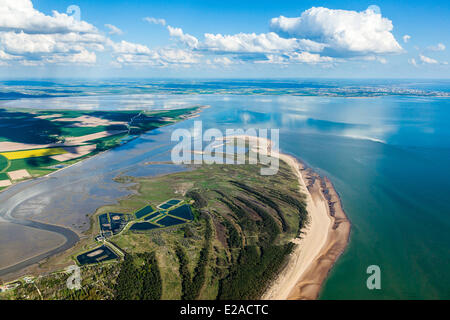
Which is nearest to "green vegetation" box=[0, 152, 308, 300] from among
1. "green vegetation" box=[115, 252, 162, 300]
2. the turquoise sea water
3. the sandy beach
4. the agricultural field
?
"green vegetation" box=[115, 252, 162, 300]

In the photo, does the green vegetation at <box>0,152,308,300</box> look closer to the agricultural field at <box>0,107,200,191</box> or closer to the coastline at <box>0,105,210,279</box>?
the coastline at <box>0,105,210,279</box>

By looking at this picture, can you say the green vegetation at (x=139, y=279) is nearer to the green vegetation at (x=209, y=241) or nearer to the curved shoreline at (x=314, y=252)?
the green vegetation at (x=209, y=241)

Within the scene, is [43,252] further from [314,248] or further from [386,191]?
[386,191]

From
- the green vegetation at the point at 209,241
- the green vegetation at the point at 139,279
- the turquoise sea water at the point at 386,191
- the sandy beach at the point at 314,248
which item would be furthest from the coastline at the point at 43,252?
the turquoise sea water at the point at 386,191

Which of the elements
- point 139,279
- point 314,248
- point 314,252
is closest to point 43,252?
point 139,279

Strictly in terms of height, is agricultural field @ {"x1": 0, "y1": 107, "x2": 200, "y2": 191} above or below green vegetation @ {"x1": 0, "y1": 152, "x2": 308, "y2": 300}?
above
